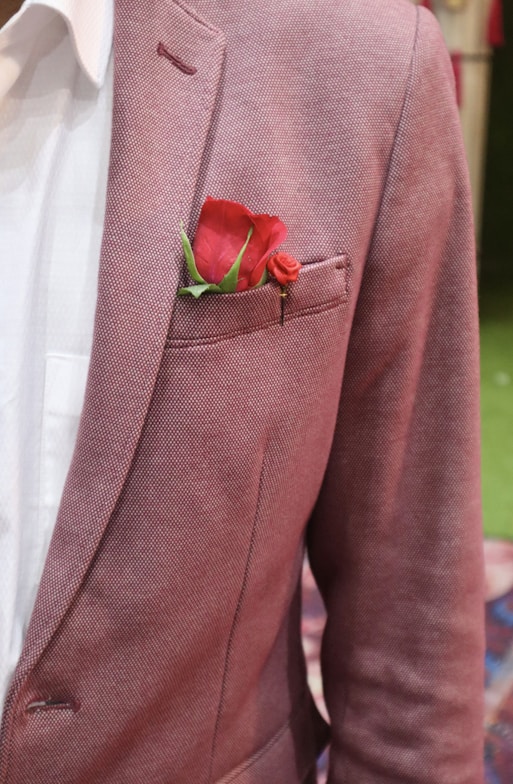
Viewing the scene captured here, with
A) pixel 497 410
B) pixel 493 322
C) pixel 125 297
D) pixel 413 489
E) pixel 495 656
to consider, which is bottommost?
pixel 495 656

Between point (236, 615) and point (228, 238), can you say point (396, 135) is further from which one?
point (236, 615)

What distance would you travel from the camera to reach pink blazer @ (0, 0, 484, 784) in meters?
0.56

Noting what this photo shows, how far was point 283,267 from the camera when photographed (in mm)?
562

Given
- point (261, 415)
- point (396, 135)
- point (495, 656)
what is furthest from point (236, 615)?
point (495, 656)

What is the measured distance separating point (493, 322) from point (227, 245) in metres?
3.76

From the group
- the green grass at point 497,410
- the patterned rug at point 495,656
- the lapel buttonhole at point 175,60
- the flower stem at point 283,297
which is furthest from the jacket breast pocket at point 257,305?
the green grass at point 497,410

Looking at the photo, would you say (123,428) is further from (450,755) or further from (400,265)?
(450,755)

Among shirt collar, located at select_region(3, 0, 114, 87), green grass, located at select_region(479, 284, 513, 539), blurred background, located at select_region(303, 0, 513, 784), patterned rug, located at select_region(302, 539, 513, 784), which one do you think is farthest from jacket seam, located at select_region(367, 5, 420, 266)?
green grass, located at select_region(479, 284, 513, 539)

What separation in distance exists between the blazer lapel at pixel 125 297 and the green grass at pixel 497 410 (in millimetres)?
2201

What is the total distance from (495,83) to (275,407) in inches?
181

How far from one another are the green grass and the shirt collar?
2.23 metres

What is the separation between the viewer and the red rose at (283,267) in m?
0.56

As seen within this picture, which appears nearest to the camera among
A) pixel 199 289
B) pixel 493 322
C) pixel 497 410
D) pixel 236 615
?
pixel 199 289

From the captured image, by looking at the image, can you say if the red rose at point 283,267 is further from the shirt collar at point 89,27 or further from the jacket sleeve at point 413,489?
the shirt collar at point 89,27
